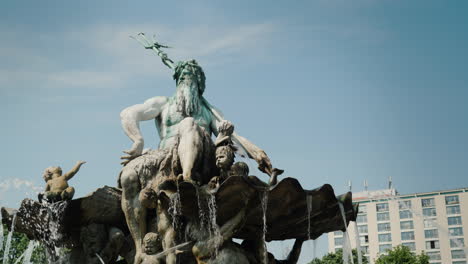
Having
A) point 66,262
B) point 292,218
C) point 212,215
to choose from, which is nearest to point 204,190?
point 212,215

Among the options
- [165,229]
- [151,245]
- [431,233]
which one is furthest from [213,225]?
[431,233]

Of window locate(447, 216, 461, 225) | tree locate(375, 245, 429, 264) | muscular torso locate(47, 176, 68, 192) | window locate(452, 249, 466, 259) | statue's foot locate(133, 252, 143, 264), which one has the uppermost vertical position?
window locate(447, 216, 461, 225)

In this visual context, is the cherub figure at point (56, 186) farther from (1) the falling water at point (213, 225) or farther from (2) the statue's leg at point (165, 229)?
(1) the falling water at point (213, 225)

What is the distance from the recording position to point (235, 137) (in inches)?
452

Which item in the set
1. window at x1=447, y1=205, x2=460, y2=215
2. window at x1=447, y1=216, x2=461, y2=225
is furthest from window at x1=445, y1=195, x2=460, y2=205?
window at x1=447, y1=216, x2=461, y2=225

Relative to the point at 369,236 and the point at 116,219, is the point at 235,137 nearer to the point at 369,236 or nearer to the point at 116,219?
the point at 116,219

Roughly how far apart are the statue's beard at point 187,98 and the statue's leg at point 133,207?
5.21 ft

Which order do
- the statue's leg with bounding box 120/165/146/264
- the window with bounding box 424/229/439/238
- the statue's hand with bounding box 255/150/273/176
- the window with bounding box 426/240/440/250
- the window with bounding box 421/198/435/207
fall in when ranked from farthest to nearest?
the window with bounding box 421/198/435/207 → the window with bounding box 424/229/439/238 → the window with bounding box 426/240/440/250 → the statue's hand with bounding box 255/150/273/176 → the statue's leg with bounding box 120/165/146/264

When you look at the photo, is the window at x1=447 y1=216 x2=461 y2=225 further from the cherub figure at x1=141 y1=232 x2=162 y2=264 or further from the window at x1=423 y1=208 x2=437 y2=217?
the cherub figure at x1=141 y1=232 x2=162 y2=264

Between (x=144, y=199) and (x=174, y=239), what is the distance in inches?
30.9

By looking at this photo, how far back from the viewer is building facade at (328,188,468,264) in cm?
8644

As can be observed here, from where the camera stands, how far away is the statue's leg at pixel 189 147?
9.98 m

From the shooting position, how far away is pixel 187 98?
1160cm

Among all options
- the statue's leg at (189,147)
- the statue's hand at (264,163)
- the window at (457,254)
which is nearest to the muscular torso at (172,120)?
the statue's leg at (189,147)
